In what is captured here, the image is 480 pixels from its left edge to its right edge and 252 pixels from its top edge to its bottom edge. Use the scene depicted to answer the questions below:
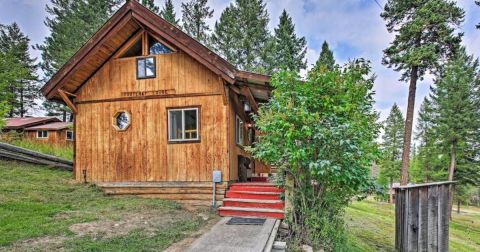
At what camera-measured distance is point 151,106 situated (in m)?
8.18

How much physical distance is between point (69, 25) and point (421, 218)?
2574 centimetres

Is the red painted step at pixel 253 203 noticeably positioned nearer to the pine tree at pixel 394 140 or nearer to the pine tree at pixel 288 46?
the pine tree at pixel 288 46

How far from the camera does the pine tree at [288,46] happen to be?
24.0 m

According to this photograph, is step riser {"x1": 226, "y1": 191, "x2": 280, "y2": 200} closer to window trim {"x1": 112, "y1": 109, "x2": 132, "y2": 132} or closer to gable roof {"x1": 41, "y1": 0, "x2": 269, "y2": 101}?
gable roof {"x1": 41, "y1": 0, "x2": 269, "y2": 101}

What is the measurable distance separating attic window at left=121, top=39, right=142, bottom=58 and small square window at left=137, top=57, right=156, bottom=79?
1.69 ft

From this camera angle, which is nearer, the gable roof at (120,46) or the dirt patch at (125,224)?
the dirt patch at (125,224)

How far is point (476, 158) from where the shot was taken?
22266 millimetres

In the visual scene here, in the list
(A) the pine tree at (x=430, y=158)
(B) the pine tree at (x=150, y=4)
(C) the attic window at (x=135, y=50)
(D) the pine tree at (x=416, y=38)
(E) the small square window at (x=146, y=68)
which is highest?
(B) the pine tree at (x=150, y=4)

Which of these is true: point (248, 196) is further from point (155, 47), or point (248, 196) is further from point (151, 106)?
point (155, 47)

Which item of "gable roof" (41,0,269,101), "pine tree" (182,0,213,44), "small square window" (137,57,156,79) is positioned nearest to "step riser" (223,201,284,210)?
"gable roof" (41,0,269,101)

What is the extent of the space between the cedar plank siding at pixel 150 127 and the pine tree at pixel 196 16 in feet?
54.2

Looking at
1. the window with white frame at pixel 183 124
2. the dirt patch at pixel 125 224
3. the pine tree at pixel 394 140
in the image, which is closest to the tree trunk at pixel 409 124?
the window with white frame at pixel 183 124

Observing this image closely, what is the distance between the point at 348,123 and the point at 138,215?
4.60m

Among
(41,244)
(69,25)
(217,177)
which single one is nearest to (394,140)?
(217,177)
